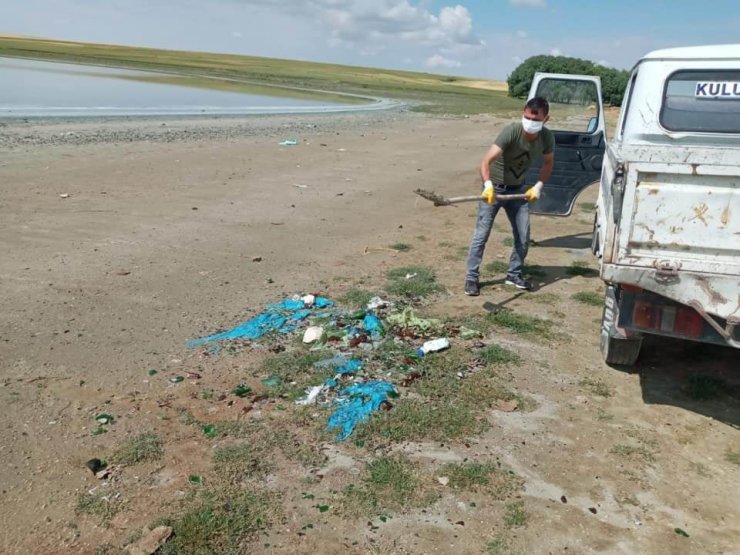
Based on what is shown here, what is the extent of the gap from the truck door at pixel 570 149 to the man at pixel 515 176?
191 centimetres

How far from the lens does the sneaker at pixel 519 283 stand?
6516 mm

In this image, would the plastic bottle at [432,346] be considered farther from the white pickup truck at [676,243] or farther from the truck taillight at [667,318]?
the truck taillight at [667,318]

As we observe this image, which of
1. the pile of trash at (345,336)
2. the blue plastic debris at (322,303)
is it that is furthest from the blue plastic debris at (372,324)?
the blue plastic debris at (322,303)

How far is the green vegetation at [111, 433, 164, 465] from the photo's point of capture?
11.4 feet

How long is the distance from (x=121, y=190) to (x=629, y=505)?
31.4ft

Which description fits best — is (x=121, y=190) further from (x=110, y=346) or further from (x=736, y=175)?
(x=736, y=175)

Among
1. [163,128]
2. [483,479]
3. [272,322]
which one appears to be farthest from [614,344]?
[163,128]

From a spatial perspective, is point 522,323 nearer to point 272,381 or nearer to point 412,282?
point 412,282

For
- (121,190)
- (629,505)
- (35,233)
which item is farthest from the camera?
(121,190)

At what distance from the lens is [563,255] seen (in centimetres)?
800

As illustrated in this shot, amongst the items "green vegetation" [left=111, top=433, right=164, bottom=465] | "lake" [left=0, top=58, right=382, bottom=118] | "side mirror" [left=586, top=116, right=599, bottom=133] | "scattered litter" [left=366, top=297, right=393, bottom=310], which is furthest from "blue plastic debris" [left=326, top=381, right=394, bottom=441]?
"lake" [left=0, top=58, right=382, bottom=118]

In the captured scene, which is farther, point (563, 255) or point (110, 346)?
point (563, 255)

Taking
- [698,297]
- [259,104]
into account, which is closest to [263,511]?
[698,297]

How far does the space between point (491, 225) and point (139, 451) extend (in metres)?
3.90
